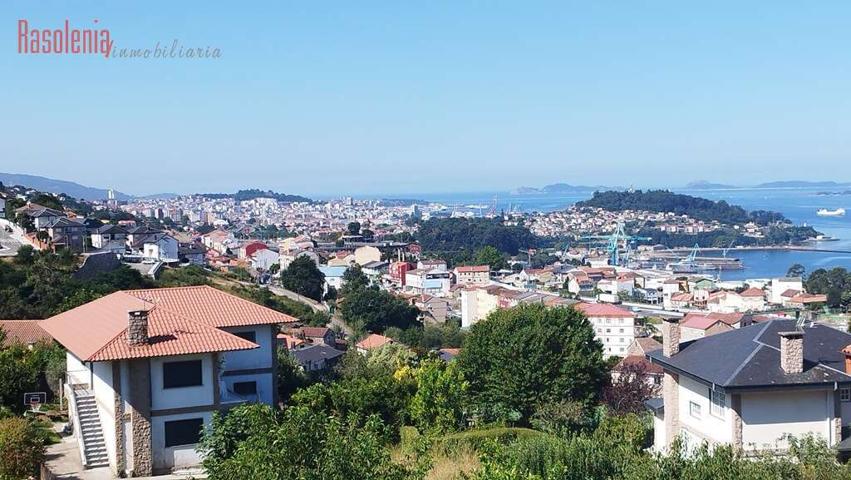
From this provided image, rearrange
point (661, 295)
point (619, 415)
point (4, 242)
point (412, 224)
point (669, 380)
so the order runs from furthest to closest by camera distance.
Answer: point (412, 224)
point (661, 295)
point (4, 242)
point (619, 415)
point (669, 380)

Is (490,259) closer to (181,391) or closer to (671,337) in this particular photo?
(671,337)

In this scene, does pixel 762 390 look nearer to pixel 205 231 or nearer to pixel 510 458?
pixel 510 458

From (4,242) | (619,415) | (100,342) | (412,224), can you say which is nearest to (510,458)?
(100,342)

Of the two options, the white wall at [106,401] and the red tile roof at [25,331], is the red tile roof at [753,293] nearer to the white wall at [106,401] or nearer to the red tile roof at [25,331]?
the red tile roof at [25,331]

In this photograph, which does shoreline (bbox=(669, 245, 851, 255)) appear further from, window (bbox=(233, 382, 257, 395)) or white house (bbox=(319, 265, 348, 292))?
window (bbox=(233, 382, 257, 395))

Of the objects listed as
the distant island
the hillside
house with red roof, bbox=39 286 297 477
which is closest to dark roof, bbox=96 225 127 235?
house with red roof, bbox=39 286 297 477

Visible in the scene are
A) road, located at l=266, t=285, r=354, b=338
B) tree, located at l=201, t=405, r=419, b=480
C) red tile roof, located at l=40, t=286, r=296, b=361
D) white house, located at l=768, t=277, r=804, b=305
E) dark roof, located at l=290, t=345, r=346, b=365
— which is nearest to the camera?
tree, located at l=201, t=405, r=419, b=480

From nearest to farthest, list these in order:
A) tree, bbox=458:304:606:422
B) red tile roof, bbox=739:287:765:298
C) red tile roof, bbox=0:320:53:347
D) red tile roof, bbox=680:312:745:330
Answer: tree, bbox=458:304:606:422, red tile roof, bbox=0:320:53:347, red tile roof, bbox=680:312:745:330, red tile roof, bbox=739:287:765:298

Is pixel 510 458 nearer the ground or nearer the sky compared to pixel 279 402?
nearer the sky
